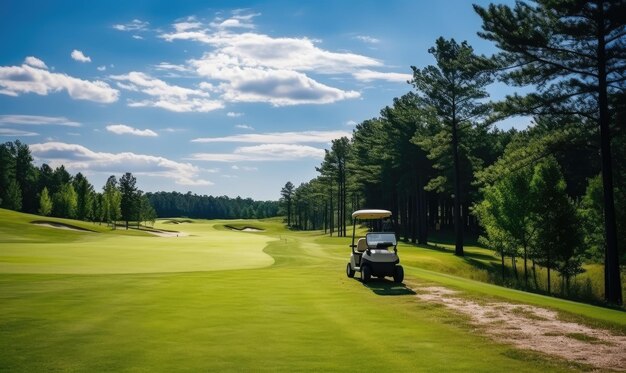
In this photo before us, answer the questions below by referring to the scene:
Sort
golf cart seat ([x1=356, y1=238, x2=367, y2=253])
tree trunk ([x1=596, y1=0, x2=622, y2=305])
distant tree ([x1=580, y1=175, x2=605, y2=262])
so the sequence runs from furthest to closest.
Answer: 1. distant tree ([x1=580, y1=175, x2=605, y2=262])
2. tree trunk ([x1=596, y1=0, x2=622, y2=305])
3. golf cart seat ([x1=356, y1=238, x2=367, y2=253])

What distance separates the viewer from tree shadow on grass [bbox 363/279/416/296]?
19.2m

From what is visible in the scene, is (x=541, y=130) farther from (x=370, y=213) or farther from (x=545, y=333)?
(x=545, y=333)

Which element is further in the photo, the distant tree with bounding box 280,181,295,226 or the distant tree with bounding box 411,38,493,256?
the distant tree with bounding box 280,181,295,226

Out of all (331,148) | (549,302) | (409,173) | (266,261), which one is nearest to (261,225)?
(331,148)

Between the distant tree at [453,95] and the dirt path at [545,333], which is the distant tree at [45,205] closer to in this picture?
the distant tree at [453,95]

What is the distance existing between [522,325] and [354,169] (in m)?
69.8

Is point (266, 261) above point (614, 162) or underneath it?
underneath

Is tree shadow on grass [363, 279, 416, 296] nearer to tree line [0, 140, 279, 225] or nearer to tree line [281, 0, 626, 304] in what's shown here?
tree line [281, 0, 626, 304]

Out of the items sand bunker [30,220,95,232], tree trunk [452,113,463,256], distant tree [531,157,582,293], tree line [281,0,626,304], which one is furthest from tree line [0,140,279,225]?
distant tree [531,157,582,293]

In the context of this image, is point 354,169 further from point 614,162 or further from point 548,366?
point 548,366

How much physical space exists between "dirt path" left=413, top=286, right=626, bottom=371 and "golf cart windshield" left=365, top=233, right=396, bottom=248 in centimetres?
507

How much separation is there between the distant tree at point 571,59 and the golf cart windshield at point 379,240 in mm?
11276

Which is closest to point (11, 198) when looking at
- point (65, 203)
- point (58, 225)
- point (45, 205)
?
point (45, 205)

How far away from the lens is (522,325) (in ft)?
43.1
